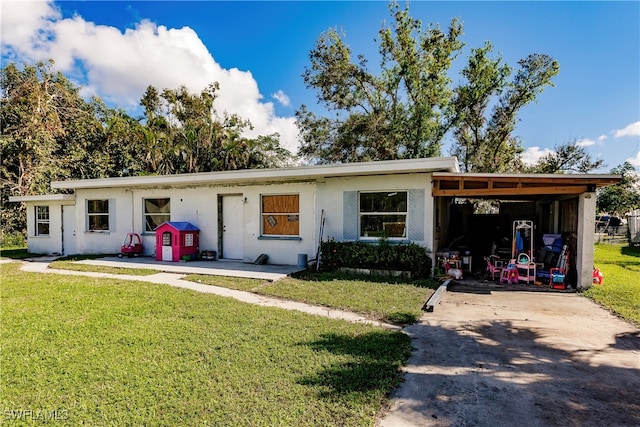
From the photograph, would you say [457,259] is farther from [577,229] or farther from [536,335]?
[536,335]

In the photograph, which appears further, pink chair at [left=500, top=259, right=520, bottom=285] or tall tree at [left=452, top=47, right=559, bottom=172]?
tall tree at [left=452, top=47, right=559, bottom=172]

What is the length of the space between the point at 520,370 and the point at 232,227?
9446 millimetres

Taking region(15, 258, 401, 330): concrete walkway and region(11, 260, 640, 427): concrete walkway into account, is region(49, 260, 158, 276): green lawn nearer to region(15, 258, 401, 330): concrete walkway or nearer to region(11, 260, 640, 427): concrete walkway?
region(15, 258, 401, 330): concrete walkway

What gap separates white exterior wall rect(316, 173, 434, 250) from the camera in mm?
8750

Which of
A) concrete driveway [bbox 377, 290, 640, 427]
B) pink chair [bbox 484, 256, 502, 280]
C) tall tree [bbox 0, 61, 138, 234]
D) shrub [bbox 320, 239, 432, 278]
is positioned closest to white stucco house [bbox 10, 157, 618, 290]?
shrub [bbox 320, 239, 432, 278]

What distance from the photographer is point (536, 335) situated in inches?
187

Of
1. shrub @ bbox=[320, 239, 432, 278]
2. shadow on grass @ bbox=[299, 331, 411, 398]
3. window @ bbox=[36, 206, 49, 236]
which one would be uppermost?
window @ bbox=[36, 206, 49, 236]

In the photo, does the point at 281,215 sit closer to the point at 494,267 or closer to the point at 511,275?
the point at 494,267

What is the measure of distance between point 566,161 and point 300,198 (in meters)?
22.5

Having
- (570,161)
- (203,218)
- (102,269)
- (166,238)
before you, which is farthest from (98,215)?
(570,161)

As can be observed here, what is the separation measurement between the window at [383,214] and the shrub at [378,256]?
41 cm

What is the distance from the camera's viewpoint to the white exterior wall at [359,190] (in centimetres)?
875

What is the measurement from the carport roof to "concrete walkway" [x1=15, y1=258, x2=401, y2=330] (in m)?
4.52

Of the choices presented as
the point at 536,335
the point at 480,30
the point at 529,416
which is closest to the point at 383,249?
the point at 536,335
